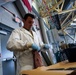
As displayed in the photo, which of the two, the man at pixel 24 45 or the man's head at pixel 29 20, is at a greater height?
the man's head at pixel 29 20

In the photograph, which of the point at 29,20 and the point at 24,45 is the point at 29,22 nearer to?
the point at 29,20

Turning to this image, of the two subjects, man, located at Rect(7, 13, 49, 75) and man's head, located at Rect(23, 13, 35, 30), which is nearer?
man, located at Rect(7, 13, 49, 75)

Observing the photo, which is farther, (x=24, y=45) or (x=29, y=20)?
(x=29, y=20)

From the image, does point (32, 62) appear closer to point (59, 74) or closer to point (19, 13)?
point (59, 74)

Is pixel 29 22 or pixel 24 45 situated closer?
pixel 24 45

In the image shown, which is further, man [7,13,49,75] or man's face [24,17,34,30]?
man's face [24,17,34,30]

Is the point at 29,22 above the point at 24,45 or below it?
above

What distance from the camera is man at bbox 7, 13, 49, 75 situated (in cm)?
153

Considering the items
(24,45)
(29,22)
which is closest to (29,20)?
(29,22)

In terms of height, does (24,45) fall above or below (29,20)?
below

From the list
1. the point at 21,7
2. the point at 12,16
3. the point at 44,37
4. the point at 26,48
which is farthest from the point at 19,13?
the point at 26,48

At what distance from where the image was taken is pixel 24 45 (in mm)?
1542

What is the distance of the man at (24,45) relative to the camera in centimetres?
153

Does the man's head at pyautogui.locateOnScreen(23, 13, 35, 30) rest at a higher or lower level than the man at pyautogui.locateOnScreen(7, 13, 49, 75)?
higher
